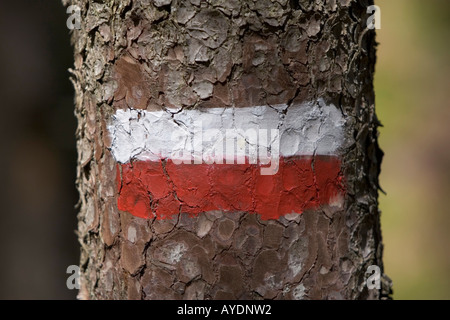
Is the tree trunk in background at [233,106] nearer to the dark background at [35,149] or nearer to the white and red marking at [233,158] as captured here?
the white and red marking at [233,158]

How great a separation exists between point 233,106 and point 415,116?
3.69 metres

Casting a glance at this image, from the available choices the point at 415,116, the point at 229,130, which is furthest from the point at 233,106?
the point at 415,116

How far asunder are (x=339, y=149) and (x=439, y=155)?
3725 mm

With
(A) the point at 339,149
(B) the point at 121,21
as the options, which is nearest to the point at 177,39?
(B) the point at 121,21

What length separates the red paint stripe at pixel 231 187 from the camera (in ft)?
3.56

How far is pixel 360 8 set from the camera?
1.18 m

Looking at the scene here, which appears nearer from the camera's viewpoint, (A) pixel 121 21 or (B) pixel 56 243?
(A) pixel 121 21

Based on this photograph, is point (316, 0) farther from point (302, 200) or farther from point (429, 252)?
point (429, 252)

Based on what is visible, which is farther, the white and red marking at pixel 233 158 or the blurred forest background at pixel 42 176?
the blurred forest background at pixel 42 176

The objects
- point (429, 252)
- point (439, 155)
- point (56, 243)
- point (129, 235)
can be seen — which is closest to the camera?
point (129, 235)

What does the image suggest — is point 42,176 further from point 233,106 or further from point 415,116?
point 415,116

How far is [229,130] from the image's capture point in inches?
42.3

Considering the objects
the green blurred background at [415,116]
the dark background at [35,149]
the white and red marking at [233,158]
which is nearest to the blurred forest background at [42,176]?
the dark background at [35,149]

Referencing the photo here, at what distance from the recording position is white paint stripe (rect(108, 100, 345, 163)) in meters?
1.07
